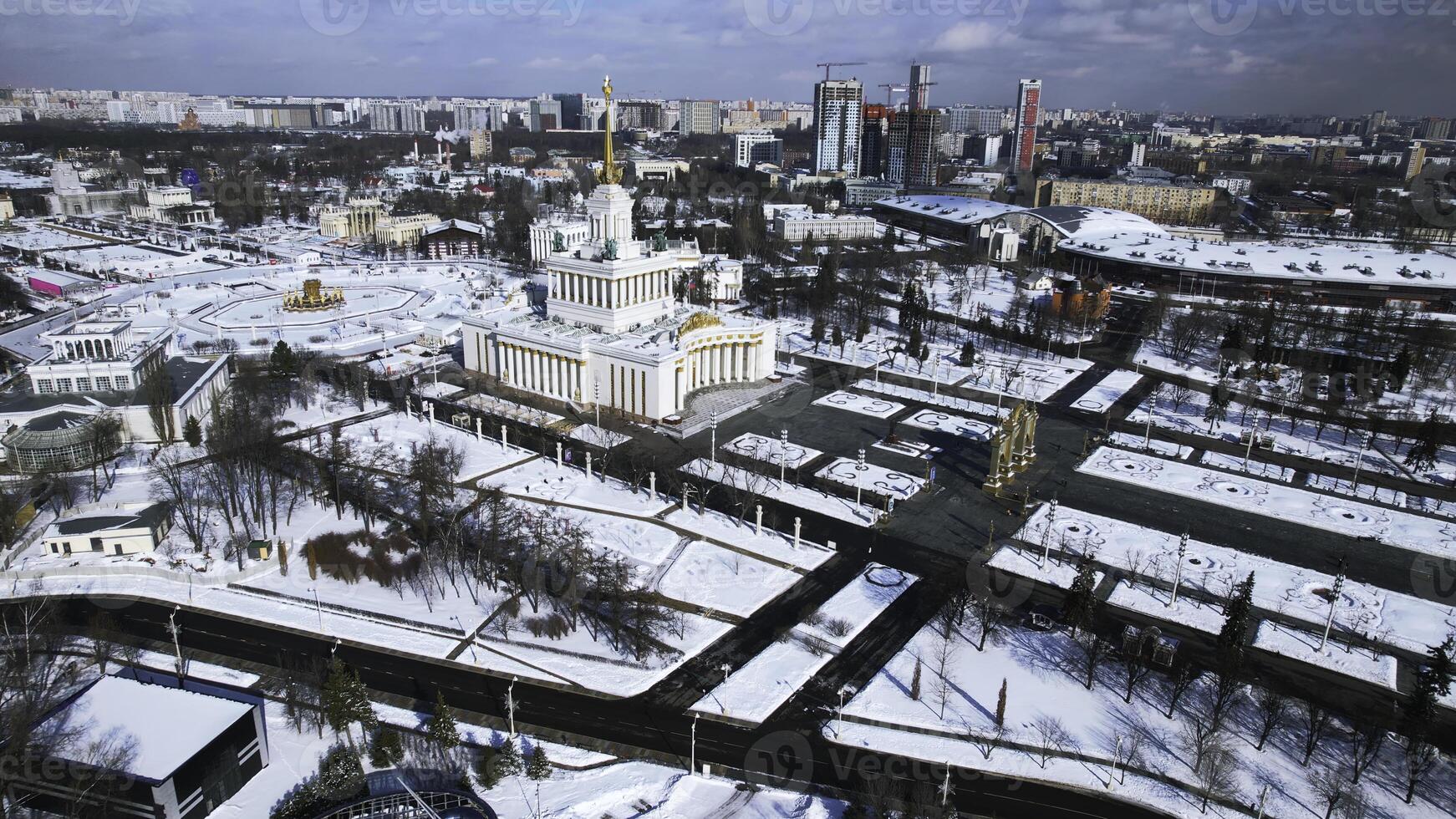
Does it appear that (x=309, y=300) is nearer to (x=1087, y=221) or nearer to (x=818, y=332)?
(x=818, y=332)

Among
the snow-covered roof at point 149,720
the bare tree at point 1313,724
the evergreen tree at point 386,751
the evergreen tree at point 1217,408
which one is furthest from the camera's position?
the evergreen tree at point 1217,408

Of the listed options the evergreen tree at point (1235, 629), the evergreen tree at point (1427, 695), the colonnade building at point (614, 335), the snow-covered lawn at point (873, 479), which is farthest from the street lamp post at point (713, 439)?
the evergreen tree at point (1427, 695)

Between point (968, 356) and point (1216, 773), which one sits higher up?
point (968, 356)

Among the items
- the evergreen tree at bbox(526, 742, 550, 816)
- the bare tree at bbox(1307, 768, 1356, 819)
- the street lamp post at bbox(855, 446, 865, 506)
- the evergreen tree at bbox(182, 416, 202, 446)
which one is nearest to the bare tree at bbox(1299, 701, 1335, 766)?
the bare tree at bbox(1307, 768, 1356, 819)

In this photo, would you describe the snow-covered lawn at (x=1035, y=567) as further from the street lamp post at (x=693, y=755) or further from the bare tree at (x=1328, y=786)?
the street lamp post at (x=693, y=755)

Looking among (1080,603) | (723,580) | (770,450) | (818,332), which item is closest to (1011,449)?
(770,450)

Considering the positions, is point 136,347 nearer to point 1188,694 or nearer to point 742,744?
point 742,744

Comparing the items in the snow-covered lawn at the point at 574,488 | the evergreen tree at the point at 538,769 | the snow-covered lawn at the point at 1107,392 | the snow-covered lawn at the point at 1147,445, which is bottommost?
the evergreen tree at the point at 538,769
